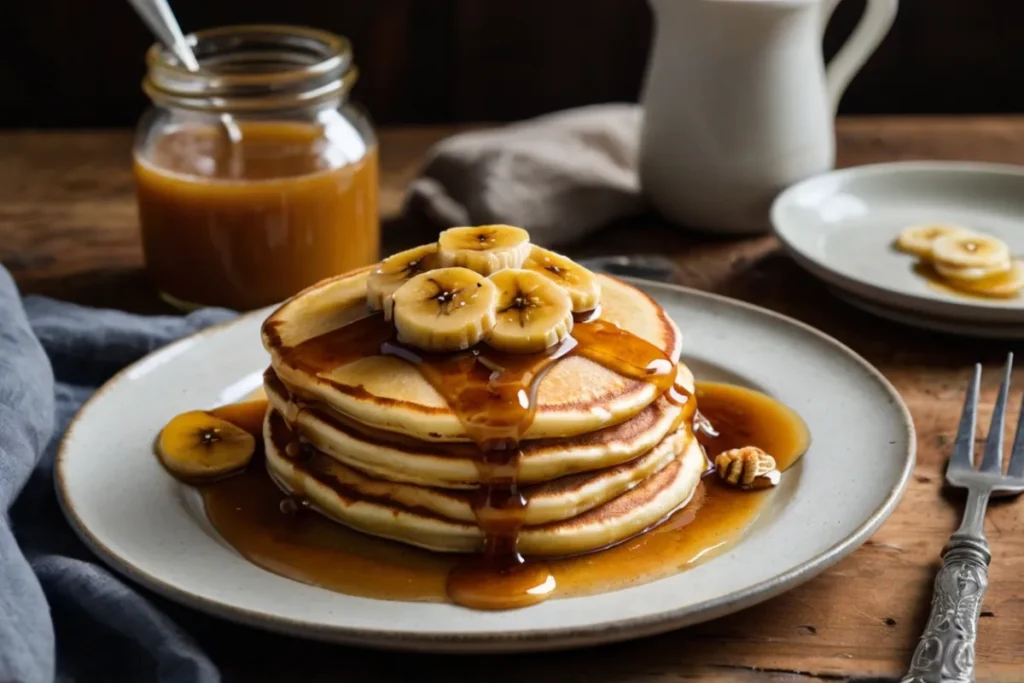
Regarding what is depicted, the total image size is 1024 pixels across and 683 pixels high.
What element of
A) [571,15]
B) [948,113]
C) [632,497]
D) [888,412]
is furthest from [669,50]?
[948,113]

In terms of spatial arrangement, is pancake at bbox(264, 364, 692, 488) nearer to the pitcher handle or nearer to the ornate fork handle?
the ornate fork handle

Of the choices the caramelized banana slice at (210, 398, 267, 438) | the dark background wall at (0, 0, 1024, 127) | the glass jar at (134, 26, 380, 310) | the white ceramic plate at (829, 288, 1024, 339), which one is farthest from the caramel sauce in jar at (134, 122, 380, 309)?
the dark background wall at (0, 0, 1024, 127)

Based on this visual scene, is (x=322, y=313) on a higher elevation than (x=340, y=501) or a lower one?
higher

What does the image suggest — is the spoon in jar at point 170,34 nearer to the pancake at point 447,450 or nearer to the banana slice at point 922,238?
the pancake at point 447,450

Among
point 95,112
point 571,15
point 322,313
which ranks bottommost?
point 95,112

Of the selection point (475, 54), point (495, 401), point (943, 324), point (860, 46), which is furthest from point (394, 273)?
point (475, 54)

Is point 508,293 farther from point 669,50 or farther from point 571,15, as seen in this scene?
point 571,15
